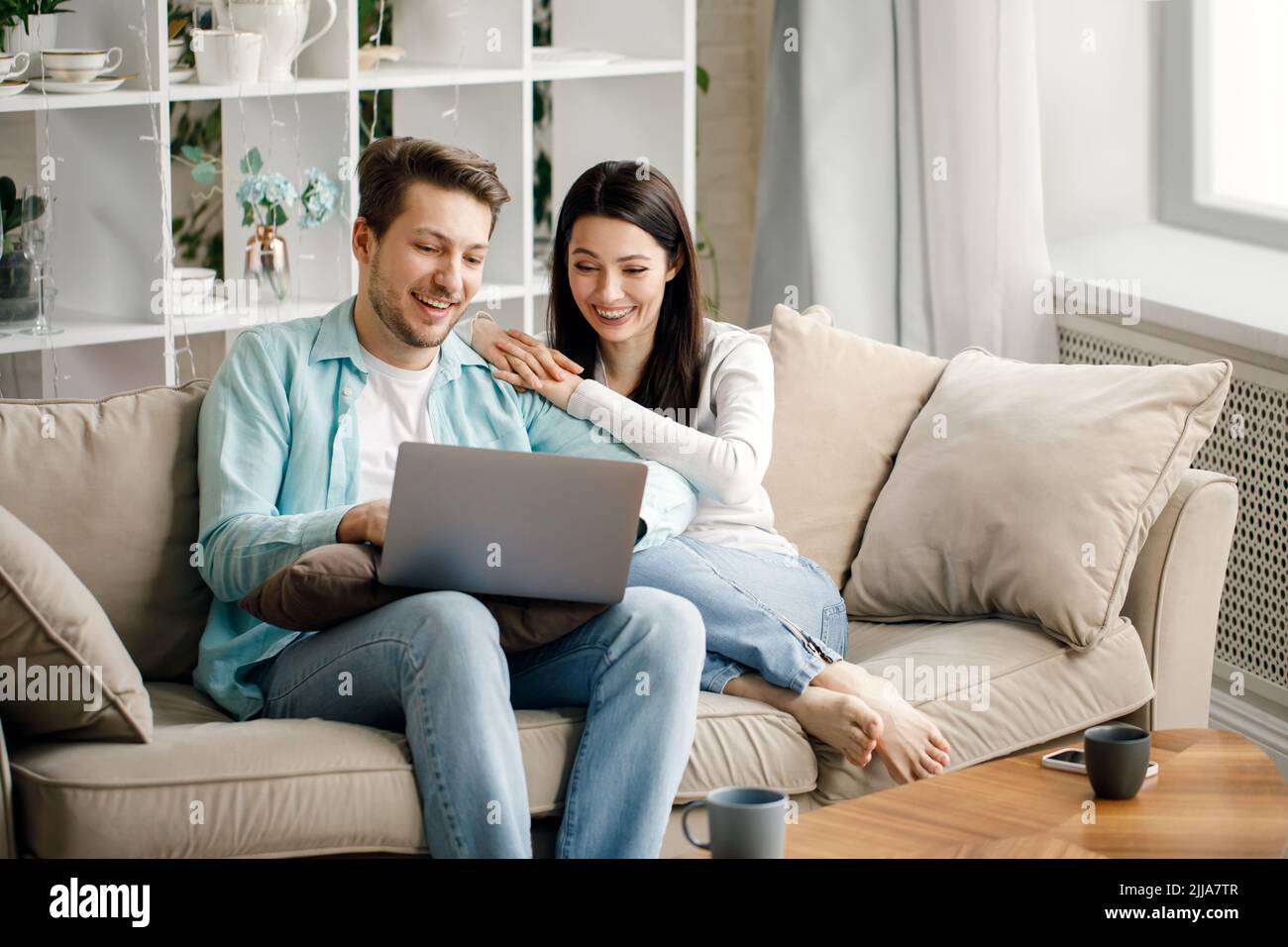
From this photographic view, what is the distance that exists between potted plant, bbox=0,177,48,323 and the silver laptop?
1323 millimetres

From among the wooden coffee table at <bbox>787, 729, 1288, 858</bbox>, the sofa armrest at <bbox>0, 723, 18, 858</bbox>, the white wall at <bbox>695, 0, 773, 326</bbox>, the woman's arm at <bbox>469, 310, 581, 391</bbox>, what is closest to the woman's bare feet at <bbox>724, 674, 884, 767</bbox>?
the wooden coffee table at <bbox>787, 729, 1288, 858</bbox>

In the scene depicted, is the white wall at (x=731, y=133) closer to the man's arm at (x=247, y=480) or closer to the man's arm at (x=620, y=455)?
the man's arm at (x=620, y=455)

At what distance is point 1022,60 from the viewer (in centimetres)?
327

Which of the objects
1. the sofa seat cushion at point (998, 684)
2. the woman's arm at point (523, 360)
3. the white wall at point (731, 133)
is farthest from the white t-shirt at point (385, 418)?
the white wall at point (731, 133)

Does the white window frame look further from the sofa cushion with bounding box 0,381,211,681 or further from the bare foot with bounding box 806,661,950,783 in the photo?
the sofa cushion with bounding box 0,381,211,681

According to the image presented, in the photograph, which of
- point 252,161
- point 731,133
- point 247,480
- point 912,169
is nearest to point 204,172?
point 252,161

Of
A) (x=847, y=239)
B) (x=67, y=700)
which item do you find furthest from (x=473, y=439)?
(x=847, y=239)

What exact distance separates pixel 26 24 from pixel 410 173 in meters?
1.05

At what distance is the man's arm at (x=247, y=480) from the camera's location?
2002mm

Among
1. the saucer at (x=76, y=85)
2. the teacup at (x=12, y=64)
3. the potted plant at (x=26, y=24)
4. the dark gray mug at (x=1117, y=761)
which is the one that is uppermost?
the potted plant at (x=26, y=24)

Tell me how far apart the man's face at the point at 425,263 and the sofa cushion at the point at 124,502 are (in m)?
0.34

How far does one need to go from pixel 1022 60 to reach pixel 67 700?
7.60ft

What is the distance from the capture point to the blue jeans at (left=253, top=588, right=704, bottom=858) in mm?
1833
